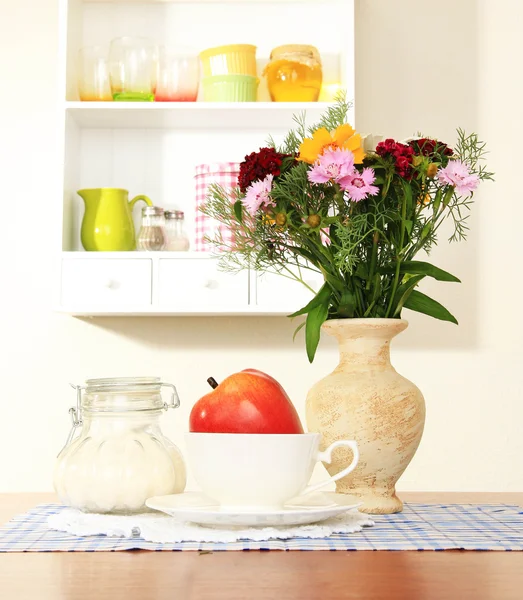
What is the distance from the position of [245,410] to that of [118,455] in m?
0.14

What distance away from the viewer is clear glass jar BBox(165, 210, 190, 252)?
→ 2021 millimetres

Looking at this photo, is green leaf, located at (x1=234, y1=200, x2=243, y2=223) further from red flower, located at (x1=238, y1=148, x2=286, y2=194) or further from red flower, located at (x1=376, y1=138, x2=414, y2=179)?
red flower, located at (x1=376, y1=138, x2=414, y2=179)

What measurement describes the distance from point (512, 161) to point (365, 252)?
55.3 inches

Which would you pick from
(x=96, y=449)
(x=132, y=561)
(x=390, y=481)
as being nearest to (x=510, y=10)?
(x=390, y=481)

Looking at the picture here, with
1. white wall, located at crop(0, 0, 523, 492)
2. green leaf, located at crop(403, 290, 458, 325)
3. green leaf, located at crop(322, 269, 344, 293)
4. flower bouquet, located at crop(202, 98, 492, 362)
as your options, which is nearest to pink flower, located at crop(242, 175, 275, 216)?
flower bouquet, located at crop(202, 98, 492, 362)

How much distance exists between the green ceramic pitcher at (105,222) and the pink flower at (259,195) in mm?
1116

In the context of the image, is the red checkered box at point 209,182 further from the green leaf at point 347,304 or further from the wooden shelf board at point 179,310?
the green leaf at point 347,304

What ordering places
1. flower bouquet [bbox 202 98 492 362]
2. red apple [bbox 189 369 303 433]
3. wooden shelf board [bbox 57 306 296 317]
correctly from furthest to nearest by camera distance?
wooden shelf board [bbox 57 306 296 317] → flower bouquet [bbox 202 98 492 362] → red apple [bbox 189 369 303 433]

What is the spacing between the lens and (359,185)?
0.90 metres

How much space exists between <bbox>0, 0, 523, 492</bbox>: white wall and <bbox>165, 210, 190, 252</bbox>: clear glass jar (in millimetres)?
237

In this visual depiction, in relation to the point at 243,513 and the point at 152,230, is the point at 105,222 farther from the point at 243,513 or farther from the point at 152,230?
the point at 243,513

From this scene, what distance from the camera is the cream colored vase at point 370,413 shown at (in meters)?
0.90

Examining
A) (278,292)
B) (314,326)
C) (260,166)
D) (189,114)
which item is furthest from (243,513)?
(189,114)

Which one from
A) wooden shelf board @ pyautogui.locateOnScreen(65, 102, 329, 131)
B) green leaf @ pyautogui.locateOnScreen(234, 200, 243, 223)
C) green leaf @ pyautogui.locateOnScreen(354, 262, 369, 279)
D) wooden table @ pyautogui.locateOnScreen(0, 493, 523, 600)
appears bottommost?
wooden table @ pyautogui.locateOnScreen(0, 493, 523, 600)
